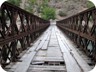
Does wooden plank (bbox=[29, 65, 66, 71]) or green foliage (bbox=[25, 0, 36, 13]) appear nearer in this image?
wooden plank (bbox=[29, 65, 66, 71])

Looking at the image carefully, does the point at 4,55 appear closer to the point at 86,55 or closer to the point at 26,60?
the point at 26,60

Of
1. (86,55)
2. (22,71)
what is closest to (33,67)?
(22,71)

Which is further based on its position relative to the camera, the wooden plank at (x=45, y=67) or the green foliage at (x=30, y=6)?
the green foliage at (x=30, y=6)

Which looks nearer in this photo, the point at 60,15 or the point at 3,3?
the point at 3,3

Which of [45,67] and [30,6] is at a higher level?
[30,6]

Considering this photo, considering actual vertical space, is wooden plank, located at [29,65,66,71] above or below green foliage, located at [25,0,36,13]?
below

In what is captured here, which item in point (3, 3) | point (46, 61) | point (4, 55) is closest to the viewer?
point (3, 3)

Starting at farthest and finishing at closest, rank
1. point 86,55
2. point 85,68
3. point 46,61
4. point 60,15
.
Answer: point 60,15 < point 86,55 < point 46,61 < point 85,68

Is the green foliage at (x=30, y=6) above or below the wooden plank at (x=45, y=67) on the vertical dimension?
above

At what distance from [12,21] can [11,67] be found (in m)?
1.24

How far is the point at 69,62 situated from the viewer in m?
6.80

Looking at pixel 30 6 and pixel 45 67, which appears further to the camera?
pixel 30 6

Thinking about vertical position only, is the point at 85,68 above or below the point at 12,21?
below

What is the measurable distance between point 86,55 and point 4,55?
278 centimetres
